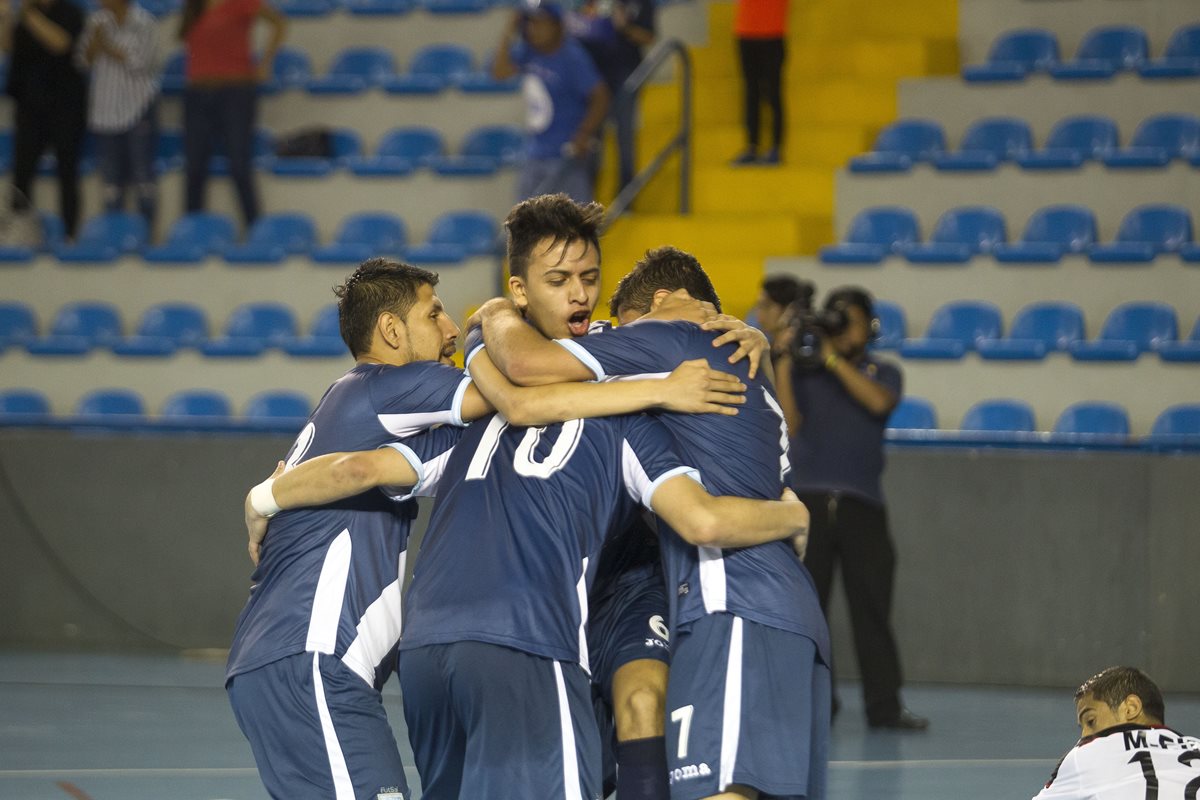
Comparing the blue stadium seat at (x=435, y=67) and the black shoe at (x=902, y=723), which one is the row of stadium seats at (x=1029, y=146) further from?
the black shoe at (x=902, y=723)

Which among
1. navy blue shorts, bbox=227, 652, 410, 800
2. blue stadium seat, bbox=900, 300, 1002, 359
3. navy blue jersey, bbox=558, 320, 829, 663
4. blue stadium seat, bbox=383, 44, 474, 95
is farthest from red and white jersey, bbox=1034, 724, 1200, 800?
blue stadium seat, bbox=383, 44, 474, 95

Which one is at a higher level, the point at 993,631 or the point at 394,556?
the point at 394,556

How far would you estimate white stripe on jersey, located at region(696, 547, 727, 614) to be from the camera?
427 cm

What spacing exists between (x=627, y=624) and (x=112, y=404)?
28.8 feet

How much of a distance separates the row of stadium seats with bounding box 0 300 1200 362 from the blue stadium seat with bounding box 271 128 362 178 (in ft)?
4.44

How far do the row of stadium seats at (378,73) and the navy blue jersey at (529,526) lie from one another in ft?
32.7

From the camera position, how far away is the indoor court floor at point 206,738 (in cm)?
720

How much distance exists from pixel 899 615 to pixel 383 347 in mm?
5810

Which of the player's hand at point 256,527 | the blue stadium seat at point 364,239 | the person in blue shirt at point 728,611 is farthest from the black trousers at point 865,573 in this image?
the blue stadium seat at point 364,239

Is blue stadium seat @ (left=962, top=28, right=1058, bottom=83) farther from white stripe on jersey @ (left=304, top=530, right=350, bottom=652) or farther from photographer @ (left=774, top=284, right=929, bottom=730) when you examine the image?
white stripe on jersey @ (left=304, top=530, right=350, bottom=652)

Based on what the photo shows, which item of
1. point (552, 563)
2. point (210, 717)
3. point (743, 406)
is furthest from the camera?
point (210, 717)

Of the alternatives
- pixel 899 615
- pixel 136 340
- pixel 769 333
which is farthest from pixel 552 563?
pixel 136 340

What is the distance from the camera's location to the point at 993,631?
31.7ft

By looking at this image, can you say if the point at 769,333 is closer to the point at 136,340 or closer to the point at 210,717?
the point at 210,717
